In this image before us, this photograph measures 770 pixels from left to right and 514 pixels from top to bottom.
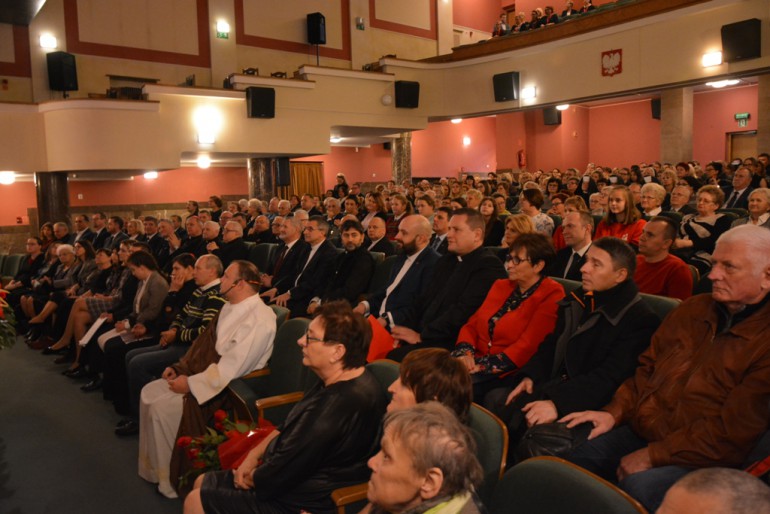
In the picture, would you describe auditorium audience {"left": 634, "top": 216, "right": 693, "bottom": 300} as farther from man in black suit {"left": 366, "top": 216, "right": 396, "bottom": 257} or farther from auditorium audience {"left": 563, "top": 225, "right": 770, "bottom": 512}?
man in black suit {"left": 366, "top": 216, "right": 396, "bottom": 257}

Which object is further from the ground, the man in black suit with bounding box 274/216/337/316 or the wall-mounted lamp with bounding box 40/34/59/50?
the wall-mounted lamp with bounding box 40/34/59/50

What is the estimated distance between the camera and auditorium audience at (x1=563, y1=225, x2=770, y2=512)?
169 centimetres

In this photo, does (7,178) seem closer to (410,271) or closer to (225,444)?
(410,271)

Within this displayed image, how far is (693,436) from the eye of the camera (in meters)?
1.73

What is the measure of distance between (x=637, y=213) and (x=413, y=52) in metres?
11.2

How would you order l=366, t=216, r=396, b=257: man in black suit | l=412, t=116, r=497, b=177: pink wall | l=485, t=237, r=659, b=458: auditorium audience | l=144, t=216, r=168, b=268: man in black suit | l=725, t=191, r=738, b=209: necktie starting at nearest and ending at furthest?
l=485, t=237, r=659, b=458: auditorium audience < l=366, t=216, r=396, b=257: man in black suit < l=725, t=191, r=738, b=209: necktie < l=144, t=216, r=168, b=268: man in black suit < l=412, t=116, r=497, b=177: pink wall

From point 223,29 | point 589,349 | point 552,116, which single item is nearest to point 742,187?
point 589,349

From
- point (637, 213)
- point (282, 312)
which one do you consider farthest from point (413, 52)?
point (282, 312)

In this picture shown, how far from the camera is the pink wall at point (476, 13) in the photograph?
660 inches

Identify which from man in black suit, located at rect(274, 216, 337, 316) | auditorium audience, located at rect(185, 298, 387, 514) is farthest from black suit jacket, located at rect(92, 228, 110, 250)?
auditorium audience, located at rect(185, 298, 387, 514)

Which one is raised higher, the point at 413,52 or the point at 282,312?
the point at 413,52

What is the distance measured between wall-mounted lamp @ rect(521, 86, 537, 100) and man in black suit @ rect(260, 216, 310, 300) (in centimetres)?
711

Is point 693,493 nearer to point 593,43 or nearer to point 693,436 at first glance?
point 693,436

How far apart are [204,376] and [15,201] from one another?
9796 millimetres
